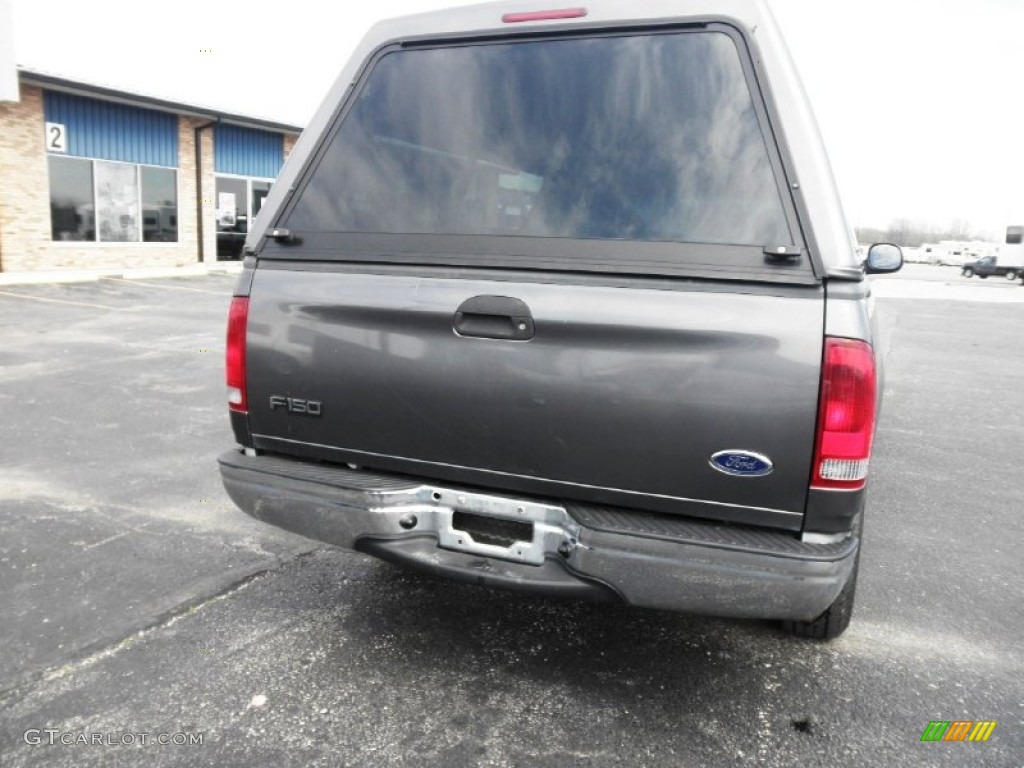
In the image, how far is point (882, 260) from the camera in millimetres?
3613

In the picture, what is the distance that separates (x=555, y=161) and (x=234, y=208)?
23.4m

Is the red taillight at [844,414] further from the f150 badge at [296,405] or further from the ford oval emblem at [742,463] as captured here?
the f150 badge at [296,405]

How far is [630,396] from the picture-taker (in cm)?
235

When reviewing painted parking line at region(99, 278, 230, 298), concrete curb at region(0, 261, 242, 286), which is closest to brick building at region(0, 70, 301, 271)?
concrete curb at region(0, 261, 242, 286)

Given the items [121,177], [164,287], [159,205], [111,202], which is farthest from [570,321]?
[159,205]

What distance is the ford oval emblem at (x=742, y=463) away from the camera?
227cm

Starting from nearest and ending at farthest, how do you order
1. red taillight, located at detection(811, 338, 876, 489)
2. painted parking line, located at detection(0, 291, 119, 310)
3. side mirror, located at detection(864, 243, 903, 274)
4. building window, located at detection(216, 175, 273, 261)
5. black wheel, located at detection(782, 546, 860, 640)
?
red taillight, located at detection(811, 338, 876, 489), black wheel, located at detection(782, 546, 860, 640), side mirror, located at detection(864, 243, 903, 274), painted parking line, located at detection(0, 291, 119, 310), building window, located at detection(216, 175, 273, 261)

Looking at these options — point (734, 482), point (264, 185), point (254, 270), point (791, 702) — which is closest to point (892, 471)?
point (791, 702)

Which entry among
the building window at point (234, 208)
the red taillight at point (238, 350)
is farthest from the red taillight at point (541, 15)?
the building window at point (234, 208)

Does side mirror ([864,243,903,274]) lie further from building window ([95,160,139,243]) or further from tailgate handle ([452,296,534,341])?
building window ([95,160,139,243])

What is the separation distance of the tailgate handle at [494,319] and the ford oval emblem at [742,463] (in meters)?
0.70

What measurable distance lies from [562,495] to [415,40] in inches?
72.7

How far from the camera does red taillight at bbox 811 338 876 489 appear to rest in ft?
7.16

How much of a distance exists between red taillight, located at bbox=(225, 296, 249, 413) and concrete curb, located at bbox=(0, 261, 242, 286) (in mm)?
15393
